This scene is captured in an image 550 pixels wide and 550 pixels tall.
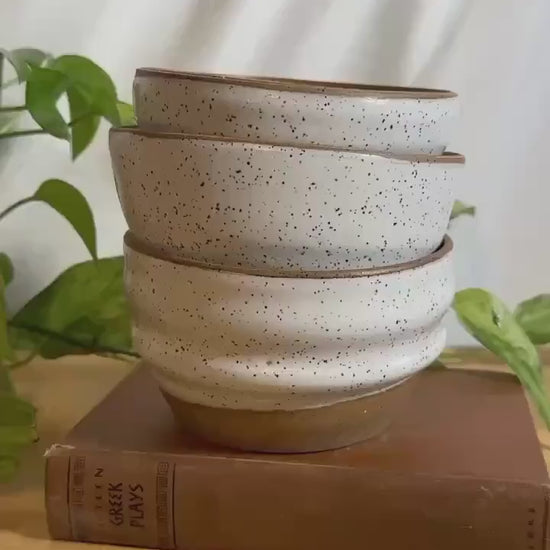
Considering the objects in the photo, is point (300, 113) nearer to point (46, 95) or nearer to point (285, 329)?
point (285, 329)

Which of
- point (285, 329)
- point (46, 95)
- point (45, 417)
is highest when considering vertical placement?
point (46, 95)

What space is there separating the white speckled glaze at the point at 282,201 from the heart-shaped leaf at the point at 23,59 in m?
0.13

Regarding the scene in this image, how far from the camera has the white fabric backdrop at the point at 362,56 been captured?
0.75 meters

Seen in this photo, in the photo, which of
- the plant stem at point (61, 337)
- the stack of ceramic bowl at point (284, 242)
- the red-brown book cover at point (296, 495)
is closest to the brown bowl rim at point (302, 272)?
the stack of ceramic bowl at point (284, 242)

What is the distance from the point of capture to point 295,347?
45 centimetres

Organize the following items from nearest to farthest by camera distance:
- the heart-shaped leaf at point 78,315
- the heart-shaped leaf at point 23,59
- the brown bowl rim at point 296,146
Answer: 1. the brown bowl rim at point 296,146
2. the heart-shaped leaf at point 23,59
3. the heart-shaped leaf at point 78,315

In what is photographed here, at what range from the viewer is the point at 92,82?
61 centimetres

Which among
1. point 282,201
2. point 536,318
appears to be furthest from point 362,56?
point 282,201

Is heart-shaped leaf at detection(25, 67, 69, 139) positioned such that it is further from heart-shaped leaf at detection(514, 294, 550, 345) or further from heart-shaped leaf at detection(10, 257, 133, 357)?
heart-shaped leaf at detection(514, 294, 550, 345)

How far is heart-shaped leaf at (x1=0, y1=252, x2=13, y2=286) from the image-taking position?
2.35ft

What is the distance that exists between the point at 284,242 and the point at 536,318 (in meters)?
0.33

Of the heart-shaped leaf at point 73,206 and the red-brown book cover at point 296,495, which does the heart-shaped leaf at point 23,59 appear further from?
the red-brown book cover at point 296,495

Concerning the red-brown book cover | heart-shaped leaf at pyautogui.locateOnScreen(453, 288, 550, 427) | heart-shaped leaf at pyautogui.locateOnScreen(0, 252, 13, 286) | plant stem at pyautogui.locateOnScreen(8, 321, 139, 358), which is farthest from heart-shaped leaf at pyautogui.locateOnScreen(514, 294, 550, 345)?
heart-shaped leaf at pyautogui.locateOnScreen(0, 252, 13, 286)

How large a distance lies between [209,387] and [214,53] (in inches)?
15.0
